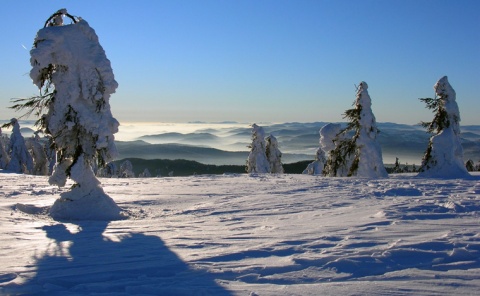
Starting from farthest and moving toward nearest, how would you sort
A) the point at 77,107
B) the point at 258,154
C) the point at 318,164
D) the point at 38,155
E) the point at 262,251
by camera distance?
the point at 38,155, the point at 318,164, the point at 258,154, the point at 77,107, the point at 262,251

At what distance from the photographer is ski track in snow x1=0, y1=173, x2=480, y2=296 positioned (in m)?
5.26

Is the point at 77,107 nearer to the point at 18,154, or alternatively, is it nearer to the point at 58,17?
the point at 58,17

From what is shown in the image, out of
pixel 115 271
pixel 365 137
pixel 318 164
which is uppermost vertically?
pixel 365 137

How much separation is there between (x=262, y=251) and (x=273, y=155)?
44369 mm

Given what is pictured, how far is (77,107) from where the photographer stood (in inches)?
521

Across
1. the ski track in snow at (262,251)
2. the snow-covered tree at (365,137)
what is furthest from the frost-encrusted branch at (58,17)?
the snow-covered tree at (365,137)

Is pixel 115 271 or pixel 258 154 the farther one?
pixel 258 154

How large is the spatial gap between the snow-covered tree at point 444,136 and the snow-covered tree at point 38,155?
5021 centimetres

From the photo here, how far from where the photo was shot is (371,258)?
20.3 ft

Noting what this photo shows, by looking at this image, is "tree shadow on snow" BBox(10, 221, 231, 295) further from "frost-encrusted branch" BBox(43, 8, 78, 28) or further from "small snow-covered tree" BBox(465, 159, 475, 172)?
"small snow-covered tree" BBox(465, 159, 475, 172)

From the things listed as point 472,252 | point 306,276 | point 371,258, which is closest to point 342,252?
point 371,258

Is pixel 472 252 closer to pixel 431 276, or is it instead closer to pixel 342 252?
pixel 431 276

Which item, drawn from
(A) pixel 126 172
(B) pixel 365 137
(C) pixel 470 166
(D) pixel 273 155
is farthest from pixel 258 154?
(C) pixel 470 166

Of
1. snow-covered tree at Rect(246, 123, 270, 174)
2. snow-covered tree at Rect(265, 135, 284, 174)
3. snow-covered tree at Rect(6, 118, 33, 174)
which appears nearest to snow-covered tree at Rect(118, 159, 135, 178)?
snow-covered tree at Rect(6, 118, 33, 174)
